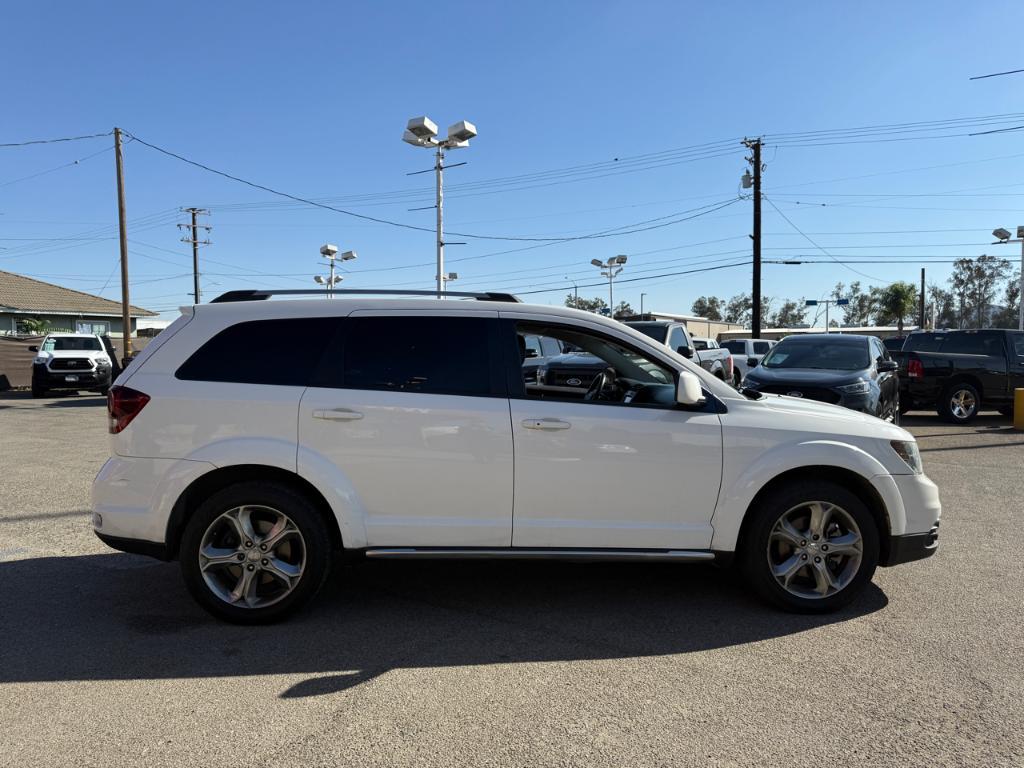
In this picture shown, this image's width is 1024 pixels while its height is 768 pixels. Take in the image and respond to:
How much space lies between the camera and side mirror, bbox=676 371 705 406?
406 centimetres

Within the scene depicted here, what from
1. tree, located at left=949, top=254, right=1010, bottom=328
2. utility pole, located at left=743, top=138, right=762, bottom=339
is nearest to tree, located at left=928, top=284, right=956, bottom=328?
tree, located at left=949, top=254, right=1010, bottom=328

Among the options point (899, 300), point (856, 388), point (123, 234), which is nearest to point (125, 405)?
point (856, 388)

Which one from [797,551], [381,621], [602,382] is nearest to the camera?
[381,621]

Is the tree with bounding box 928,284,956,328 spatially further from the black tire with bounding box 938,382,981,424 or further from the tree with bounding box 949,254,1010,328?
the black tire with bounding box 938,382,981,424

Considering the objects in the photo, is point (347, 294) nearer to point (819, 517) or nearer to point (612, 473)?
point (612, 473)

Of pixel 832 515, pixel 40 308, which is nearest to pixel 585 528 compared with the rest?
pixel 832 515

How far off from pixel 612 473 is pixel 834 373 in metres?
7.53

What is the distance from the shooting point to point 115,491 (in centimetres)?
408

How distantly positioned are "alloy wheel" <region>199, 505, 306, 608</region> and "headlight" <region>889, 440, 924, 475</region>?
3.52 m

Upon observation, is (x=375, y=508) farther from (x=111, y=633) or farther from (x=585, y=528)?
(x=111, y=633)

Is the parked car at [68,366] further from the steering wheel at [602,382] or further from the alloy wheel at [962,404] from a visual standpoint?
the alloy wheel at [962,404]

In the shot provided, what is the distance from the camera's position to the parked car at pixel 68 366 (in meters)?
21.5

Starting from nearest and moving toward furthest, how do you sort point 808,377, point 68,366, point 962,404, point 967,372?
point 808,377 → point 967,372 → point 962,404 → point 68,366

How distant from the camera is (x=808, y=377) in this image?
10.1 metres
